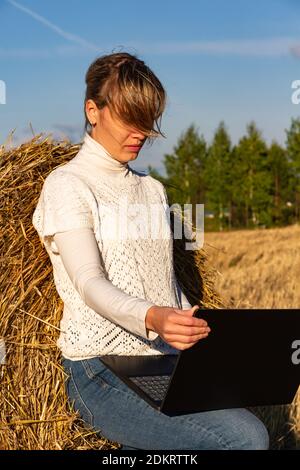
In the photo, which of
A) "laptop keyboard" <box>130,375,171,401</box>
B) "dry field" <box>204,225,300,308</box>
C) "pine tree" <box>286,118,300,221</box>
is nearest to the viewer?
"laptop keyboard" <box>130,375,171,401</box>

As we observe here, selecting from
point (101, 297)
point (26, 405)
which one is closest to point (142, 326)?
point (101, 297)

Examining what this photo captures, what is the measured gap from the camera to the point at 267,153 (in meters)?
41.2

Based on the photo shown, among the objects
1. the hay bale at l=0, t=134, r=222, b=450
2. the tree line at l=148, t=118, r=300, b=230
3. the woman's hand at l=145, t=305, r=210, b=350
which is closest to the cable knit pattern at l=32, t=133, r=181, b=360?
the hay bale at l=0, t=134, r=222, b=450

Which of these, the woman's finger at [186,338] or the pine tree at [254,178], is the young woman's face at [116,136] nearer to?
the woman's finger at [186,338]

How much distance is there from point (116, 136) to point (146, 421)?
3.10 ft

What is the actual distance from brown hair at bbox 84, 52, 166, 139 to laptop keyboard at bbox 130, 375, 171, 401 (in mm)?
792

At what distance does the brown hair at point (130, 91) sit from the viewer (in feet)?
8.36

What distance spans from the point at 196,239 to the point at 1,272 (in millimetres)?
1044

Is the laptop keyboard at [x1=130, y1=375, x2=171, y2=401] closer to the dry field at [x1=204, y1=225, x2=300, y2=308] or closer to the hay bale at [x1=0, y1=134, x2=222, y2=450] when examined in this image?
the hay bale at [x1=0, y1=134, x2=222, y2=450]

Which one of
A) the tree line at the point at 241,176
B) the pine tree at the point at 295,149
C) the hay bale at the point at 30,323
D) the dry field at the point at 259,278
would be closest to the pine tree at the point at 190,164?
the tree line at the point at 241,176

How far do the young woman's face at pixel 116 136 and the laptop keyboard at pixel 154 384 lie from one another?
2.51 ft

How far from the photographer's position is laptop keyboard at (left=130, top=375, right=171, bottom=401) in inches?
91.0
